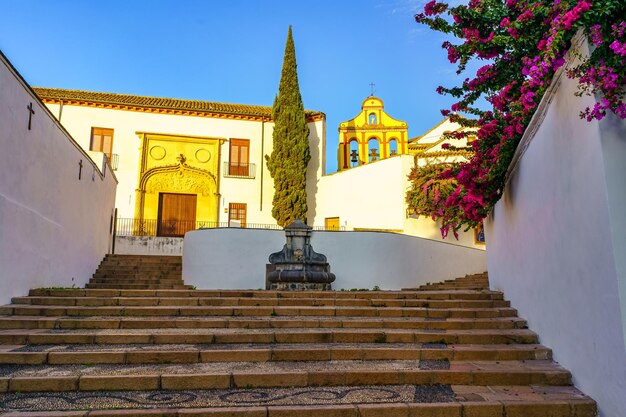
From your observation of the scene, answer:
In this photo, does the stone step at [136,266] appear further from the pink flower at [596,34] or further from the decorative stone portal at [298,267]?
the pink flower at [596,34]

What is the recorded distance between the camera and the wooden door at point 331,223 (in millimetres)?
20692

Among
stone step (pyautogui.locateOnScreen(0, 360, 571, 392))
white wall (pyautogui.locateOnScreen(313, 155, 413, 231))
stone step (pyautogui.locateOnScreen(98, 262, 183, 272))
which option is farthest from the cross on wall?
white wall (pyautogui.locateOnScreen(313, 155, 413, 231))

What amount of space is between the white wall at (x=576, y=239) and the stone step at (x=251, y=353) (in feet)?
2.18

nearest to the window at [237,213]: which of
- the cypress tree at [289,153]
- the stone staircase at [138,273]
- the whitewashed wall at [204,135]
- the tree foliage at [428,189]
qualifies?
the whitewashed wall at [204,135]

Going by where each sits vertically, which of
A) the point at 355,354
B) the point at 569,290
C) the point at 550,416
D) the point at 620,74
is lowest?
the point at 550,416

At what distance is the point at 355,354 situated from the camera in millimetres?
4820

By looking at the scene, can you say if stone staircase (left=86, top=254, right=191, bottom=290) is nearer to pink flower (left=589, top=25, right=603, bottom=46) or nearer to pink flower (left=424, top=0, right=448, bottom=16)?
pink flower (left=424, top=0, right=448, bottom=16)

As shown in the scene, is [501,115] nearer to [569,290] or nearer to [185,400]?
[569,290]

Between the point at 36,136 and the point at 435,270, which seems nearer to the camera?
the point at 36,136

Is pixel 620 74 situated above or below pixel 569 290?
above

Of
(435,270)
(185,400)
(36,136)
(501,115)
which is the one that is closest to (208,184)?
(435,270)

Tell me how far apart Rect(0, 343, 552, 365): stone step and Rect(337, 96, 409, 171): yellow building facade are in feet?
66.0

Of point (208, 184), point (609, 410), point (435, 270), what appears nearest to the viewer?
point (609, 410)

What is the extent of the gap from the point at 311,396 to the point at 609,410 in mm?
2329
